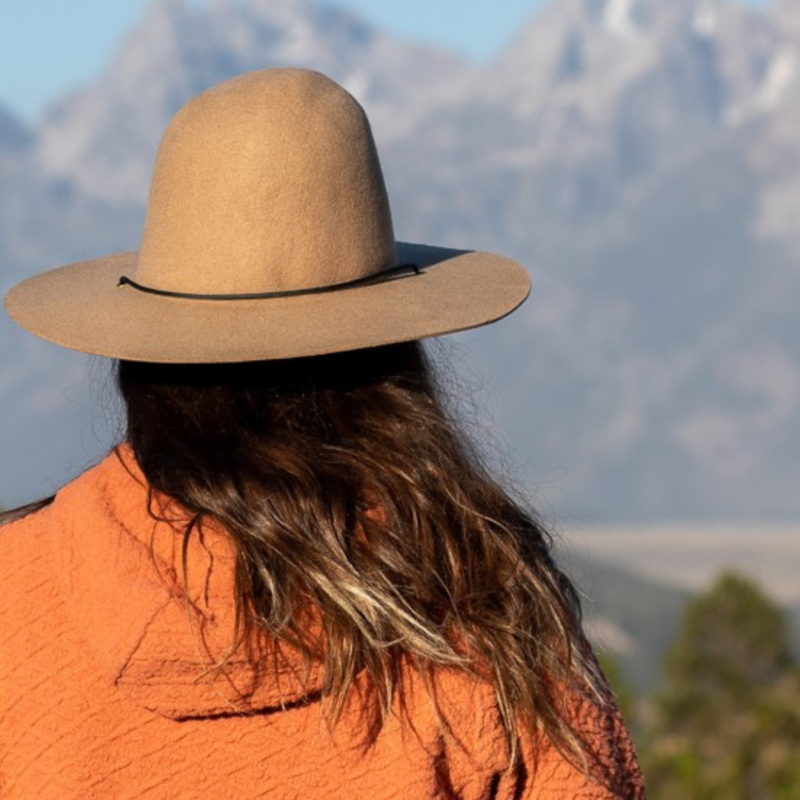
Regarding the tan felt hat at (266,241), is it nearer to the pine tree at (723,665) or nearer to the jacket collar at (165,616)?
the jacket collar at (165,616)

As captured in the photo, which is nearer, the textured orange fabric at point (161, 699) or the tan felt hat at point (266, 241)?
the textured orange fabric at point (161, 699)

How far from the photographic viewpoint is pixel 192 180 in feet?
5.50

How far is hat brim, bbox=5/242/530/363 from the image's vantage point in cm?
156

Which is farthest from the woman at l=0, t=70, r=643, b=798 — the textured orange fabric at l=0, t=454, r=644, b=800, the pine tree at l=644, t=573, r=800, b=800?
the pine tree at l=644, t=573, r=800, b=800

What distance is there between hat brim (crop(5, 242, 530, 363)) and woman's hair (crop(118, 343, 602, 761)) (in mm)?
44

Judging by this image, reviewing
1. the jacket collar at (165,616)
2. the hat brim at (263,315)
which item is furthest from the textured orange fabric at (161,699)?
the hat brim at (263,315)

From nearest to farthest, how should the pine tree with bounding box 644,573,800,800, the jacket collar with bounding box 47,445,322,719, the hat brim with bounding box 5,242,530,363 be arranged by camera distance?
1. the jacket collar with bounding box 47,445,322,719
2. the hat brim with bounding box 5,242,530,363
3. the pine tree with bounding box 644,573,800,800

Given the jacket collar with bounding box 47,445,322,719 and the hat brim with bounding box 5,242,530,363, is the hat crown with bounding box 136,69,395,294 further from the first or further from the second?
the jacket collar with bounding box 47,445,322,719

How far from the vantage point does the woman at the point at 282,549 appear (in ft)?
4.85

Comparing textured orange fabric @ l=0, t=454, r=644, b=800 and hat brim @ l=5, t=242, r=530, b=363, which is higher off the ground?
hat brim @ l=5, t=242, r=530, b=363

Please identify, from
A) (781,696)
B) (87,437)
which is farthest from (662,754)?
(87,437)

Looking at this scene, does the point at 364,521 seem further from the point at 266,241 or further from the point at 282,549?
the point at 266,241

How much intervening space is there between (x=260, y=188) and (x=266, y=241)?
0.06m

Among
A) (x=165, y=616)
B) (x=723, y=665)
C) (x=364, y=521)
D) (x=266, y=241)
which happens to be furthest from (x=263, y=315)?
(x=723, y=665)
